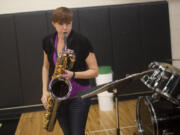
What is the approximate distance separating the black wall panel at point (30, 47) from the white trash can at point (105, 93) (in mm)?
1107

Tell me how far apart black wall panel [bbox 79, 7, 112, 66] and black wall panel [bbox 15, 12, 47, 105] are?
690mm

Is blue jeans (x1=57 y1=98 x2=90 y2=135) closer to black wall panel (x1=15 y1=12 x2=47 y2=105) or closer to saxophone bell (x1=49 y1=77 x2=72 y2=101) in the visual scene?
saxophone bell (x1=49 y1=77 x2=72 y2=101)

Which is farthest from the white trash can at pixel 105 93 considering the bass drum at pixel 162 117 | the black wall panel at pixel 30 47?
the bass drum at pixel 162 117

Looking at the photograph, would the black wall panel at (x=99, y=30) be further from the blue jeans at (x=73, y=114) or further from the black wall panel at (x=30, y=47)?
the blue jeans at (x=73, y=114)

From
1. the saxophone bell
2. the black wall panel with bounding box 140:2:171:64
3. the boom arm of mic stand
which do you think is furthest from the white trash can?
the boom arm of mic stand

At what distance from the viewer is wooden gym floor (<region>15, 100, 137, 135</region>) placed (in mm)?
3650

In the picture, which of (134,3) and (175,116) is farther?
(134,3)

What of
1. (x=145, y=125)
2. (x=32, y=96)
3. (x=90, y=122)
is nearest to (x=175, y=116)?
(x=145, y=125)

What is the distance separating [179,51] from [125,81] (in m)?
3.67

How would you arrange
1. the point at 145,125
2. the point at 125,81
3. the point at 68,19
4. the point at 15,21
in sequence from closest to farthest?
the point at 125,81, the point at 68,19, the point at 145,125, the point at 15,21

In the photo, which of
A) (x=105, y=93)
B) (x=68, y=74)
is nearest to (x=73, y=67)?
(x=68, y=74)

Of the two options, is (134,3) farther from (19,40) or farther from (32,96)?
(32,96)

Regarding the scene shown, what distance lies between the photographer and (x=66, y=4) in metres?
4.87

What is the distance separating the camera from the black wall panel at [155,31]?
4.85 m
